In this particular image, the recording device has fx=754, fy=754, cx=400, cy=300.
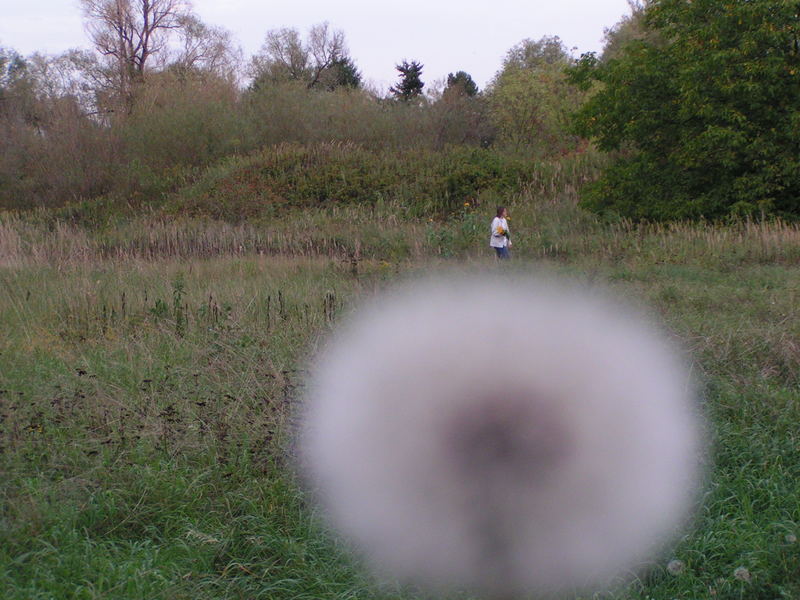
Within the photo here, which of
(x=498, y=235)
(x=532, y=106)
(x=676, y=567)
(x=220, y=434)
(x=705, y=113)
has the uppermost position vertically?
(x=532, y=106)

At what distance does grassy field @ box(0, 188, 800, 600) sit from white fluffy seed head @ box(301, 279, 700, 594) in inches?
8.0

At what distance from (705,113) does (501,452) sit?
14180 mm

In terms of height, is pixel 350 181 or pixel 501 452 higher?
pixel 350 181

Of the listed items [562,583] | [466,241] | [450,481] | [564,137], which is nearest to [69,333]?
[450,481]

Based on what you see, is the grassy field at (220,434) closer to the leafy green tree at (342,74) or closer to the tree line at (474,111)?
the tree line at (474,111)

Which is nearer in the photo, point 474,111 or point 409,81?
point 474,111

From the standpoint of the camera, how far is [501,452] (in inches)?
152

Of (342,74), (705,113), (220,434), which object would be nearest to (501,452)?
(220,434)

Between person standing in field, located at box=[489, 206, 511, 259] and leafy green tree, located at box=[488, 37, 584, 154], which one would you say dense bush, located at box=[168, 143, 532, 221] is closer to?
leafy green tree, located at box=[488, 37, 584, 154]

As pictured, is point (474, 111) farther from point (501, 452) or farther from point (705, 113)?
point (501, 452)

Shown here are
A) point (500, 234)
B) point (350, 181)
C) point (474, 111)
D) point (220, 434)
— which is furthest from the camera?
point (474, 111)

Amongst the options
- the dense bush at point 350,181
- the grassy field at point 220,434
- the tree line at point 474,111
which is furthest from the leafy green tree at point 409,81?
the grassy field at point 220,434

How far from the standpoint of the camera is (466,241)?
54.2 feet

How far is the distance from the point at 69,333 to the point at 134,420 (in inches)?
124
